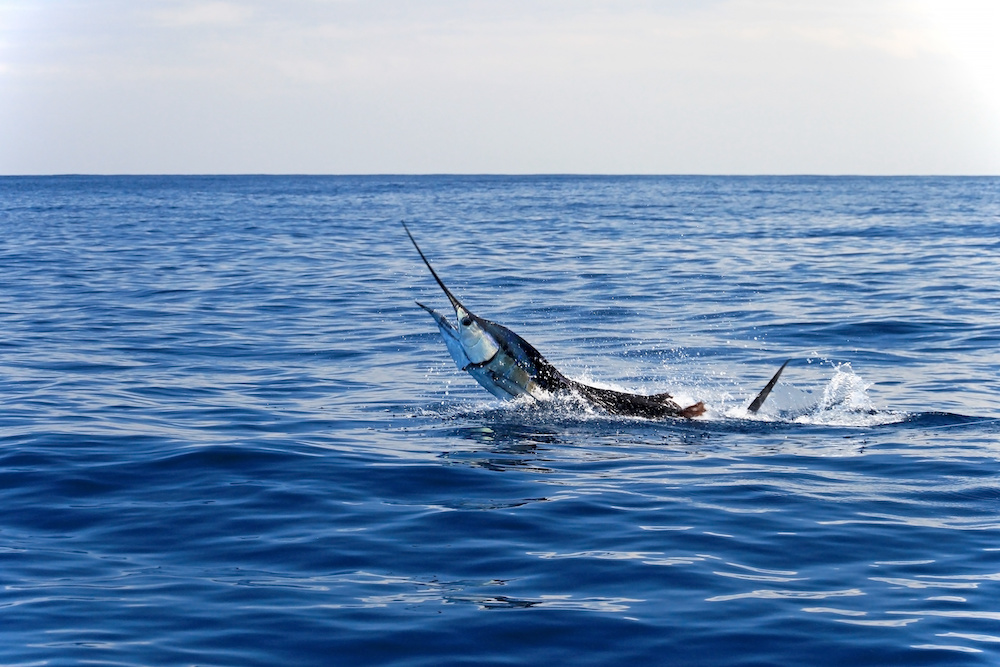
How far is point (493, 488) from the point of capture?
9250mm

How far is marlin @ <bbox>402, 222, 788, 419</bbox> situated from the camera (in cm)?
1084

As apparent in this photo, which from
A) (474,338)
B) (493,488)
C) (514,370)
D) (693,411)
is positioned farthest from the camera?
(693,411)

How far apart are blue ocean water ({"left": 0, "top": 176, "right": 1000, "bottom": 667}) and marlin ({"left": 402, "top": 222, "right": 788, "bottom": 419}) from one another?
270 mm

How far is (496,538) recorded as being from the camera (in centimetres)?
789

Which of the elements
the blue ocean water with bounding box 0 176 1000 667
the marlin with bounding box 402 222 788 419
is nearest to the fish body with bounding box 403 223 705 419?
the marlin with bounding box 402 222 788 419

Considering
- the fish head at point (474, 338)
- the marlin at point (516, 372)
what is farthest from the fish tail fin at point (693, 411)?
the fish head at point (474, 338)

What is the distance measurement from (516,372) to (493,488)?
2.25m

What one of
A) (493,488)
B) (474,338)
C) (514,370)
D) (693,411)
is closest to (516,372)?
(514,370)

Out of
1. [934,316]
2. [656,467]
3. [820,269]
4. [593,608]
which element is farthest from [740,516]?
[820,269]

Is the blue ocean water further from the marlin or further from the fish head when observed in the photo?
the fish head

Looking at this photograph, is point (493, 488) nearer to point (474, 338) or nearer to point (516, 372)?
point (474, 338)

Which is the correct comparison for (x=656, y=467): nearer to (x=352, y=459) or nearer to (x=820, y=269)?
(x=352, y=459)

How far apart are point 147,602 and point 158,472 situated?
3219 millimetres

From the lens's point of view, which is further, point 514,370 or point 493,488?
point 514,370
